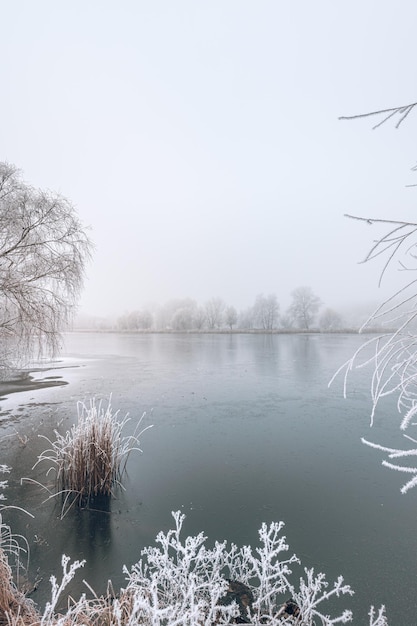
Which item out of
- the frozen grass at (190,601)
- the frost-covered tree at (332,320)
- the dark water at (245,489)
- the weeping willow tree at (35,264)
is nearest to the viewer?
the frozen grass at (190,601)

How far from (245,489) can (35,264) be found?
791cm

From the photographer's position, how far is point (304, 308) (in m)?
62.1

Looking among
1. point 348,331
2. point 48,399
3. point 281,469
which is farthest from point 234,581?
point 348,331

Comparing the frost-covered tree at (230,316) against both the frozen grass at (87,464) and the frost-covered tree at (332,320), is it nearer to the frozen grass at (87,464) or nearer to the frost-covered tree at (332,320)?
the frost-covered tree at (332,320)

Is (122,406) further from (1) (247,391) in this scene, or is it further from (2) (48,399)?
(1) (247,391)

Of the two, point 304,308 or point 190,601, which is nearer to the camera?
point 190,601

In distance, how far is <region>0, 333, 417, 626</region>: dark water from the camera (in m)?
3.64

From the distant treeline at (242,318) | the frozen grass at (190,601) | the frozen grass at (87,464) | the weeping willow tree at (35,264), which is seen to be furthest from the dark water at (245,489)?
the distant treeline at (242,318)

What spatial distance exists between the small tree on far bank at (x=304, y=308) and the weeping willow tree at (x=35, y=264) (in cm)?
5670

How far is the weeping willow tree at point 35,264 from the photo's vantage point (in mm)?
8484

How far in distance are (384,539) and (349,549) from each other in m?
0.53

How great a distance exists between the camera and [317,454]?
667 cm

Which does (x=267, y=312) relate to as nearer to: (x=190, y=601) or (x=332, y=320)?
(x=332, y=320)

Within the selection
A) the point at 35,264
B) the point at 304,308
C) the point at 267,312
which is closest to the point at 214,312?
the point at 267,312
